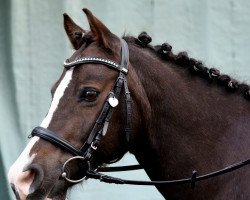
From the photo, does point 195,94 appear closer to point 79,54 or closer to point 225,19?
point 79,54

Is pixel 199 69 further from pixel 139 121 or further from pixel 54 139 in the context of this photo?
pixel 54 139

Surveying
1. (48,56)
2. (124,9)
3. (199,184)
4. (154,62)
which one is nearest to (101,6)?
(124,9)

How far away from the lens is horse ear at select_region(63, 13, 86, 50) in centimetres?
333

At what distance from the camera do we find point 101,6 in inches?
204

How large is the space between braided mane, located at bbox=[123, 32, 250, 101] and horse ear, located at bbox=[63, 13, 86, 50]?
0.75 feet

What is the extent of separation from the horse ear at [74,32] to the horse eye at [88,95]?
0.33 m

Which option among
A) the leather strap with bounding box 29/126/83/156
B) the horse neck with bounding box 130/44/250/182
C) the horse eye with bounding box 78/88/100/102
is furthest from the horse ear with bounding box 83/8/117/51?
the leather strap with bounding box 29/126/83/156

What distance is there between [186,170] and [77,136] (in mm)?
551

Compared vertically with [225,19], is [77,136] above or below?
below

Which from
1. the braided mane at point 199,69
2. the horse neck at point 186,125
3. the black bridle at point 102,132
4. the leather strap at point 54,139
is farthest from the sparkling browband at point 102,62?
the leather strap at point 54,139

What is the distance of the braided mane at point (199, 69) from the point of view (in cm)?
327

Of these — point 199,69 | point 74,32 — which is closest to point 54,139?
point 74,32

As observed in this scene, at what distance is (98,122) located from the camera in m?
3.06

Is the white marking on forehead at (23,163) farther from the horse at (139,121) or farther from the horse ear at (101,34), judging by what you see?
the horse ear at (101,34)
